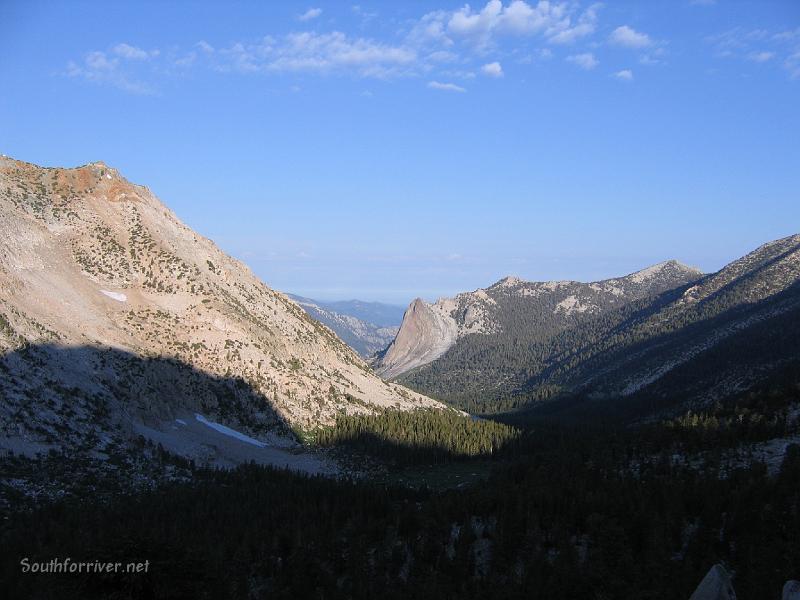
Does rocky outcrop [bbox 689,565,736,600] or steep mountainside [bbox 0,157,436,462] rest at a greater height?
steep mountainside [bbox 0,157,436,462]

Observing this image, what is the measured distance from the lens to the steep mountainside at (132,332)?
67000mm

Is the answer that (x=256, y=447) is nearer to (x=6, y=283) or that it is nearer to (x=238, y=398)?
(x=238, y=398)

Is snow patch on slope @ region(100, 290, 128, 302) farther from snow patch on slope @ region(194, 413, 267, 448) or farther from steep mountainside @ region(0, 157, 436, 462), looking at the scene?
snow patch on slope @ region(194, 413, 267, 448)

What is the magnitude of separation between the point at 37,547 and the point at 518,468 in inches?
1898

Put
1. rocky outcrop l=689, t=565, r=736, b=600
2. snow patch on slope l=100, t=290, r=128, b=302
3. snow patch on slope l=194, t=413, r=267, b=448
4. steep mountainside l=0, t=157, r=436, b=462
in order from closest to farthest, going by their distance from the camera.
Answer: rocky outcrop l=689, t=565, r=736, b=600 → steep mountainside l=0, t=157, r=436, b=462 → snow patch on slope l=194, t=413, r=267, b=448 → snow patch on slope l=100, t=290, r=128, b=302

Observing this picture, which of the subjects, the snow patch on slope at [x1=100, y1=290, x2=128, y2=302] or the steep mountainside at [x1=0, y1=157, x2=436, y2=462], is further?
the snow patch on slope at [x1=100, y1=290, x2=128, y2=302]

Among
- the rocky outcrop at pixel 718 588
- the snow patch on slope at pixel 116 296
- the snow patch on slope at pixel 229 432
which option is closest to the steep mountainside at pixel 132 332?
the snow patch on slope at pixel 116 296

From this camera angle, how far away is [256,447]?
8406 cm

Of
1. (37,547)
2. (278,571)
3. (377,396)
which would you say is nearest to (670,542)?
(278,571)

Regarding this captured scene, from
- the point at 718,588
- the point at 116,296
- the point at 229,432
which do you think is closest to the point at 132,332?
the point at 116,296

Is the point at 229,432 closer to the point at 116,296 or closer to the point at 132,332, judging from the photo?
the point at 132,332

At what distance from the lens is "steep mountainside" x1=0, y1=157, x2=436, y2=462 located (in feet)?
220

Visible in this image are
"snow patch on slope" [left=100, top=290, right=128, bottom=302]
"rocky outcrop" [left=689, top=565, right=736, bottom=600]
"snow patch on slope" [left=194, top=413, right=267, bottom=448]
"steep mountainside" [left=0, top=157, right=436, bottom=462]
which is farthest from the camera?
"snow patch on slope" [left=100, top=290, right=128, bottom=302]


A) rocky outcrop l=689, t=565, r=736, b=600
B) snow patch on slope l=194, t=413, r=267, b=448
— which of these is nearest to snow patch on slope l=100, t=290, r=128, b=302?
snow patch on slope l=194, t=413, r=267, b=448
